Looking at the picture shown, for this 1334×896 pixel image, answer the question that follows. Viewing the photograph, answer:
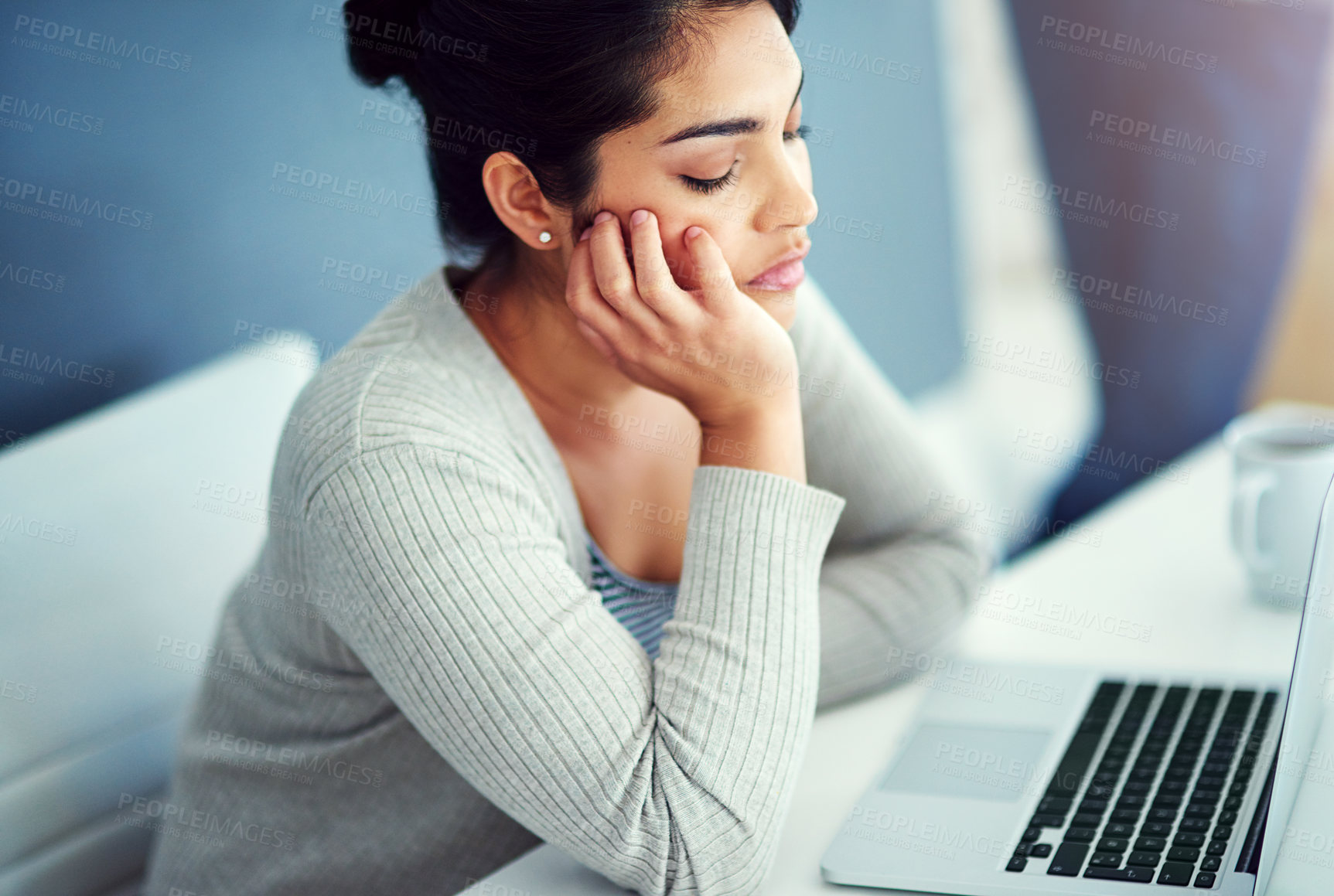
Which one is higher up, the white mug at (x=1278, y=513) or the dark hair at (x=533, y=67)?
the dark hair at (x=533, y=67)

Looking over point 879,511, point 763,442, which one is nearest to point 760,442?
point 763,442

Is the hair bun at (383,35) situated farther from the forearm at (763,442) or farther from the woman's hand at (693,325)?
the forearm at (763,442)

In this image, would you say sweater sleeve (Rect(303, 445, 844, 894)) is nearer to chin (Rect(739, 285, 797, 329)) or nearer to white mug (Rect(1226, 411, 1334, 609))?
chin (Rect(739, 285, 797, 329))

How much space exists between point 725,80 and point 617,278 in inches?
7.3

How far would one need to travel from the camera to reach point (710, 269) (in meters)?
0.98

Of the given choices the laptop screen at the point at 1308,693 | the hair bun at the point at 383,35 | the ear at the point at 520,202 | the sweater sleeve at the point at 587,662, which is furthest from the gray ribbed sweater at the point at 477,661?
the laptop screen at the point at 1308,693

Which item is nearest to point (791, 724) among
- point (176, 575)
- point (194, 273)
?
point (176, 575)

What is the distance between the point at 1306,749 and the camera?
0.73 metres

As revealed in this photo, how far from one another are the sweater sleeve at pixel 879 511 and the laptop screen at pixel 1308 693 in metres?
0.43

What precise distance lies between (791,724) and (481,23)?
62 centimetres

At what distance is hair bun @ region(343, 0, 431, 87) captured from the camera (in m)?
1.03

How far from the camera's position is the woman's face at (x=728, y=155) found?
0.94 meters

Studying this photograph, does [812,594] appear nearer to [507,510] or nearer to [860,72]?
[507,510]

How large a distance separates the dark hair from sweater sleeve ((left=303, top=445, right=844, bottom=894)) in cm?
29
